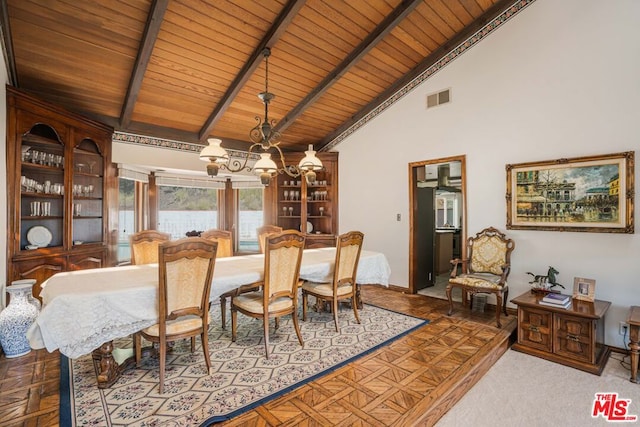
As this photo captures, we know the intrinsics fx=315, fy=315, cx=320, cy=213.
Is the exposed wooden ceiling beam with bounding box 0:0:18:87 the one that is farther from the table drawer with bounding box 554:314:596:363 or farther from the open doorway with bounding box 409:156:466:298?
the table drawer with bounding box 554:314:596:363

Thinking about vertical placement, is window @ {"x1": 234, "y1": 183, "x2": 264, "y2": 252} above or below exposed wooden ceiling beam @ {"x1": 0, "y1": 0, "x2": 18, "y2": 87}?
below

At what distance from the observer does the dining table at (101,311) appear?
201 centimetres

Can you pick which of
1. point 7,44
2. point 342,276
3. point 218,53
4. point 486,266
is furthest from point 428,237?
point 7,44

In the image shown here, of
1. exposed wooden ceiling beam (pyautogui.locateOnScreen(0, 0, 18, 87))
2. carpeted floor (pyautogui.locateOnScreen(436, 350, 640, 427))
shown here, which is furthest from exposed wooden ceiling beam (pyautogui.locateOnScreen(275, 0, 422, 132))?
carpeted floor (pyautogui.locateOnScreen(436, 350, 640, 427))

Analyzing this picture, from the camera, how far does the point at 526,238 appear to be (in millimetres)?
3725

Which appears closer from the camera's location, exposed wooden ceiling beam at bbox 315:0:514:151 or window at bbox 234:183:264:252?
exposed wooden ceiling beam at bbox 315:0:514:151

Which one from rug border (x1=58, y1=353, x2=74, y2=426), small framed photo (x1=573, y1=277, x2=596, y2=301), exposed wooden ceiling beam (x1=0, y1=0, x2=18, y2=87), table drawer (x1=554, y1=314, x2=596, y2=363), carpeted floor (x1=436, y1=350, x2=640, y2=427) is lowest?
carpeted floor (x1=436, y1=350, x2=640, y2=427)

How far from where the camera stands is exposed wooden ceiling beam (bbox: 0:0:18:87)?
2.65 m

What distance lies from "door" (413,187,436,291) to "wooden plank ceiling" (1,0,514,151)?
182 centimetres

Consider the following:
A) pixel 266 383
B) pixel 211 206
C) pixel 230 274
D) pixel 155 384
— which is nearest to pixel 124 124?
pixel 211 206

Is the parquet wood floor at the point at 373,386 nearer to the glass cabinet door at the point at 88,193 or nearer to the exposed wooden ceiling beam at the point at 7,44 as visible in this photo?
the glass cabinet door at the point at 88,193

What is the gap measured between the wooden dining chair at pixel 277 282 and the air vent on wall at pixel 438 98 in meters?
3.09

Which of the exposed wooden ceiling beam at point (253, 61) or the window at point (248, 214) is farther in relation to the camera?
the window at point (248, 214)

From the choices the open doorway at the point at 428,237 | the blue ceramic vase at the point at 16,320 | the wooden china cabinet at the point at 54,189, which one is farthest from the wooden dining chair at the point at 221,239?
the open doorway at the point at 428,237
